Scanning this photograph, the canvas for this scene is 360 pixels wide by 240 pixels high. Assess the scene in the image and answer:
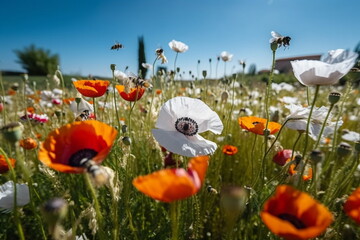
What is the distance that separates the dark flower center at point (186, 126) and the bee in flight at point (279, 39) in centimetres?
48

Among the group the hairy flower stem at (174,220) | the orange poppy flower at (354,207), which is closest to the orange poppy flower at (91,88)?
the hairy flower stem at (174,220)

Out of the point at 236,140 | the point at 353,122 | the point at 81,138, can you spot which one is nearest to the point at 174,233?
the point at 81,138

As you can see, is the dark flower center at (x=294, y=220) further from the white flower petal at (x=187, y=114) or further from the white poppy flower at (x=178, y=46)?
the white poppy flower at (x=178, y=46)

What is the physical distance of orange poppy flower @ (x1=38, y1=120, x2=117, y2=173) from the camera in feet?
1.84

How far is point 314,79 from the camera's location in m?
0.71

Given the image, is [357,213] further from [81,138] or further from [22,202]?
[22,202]

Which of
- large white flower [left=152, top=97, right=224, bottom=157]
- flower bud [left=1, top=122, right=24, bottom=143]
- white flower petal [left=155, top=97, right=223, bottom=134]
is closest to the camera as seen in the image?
flower bud [left=1, top=122, right=24, bottom=143]

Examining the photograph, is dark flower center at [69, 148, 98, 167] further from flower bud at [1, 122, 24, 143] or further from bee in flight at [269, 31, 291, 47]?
bee in flight at [269, 31, 291, 47]

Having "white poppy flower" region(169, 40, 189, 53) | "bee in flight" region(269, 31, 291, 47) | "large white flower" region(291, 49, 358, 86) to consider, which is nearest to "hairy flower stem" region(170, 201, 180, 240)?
"large white flower" region(291, 49, 358, 86)

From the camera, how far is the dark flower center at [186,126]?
0.88 metres

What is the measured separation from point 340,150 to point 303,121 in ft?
0.61

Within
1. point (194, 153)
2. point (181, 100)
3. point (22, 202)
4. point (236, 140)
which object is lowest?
point (236, 140)

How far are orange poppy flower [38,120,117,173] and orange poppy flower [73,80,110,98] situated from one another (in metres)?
0.41

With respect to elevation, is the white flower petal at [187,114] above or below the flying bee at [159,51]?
below
